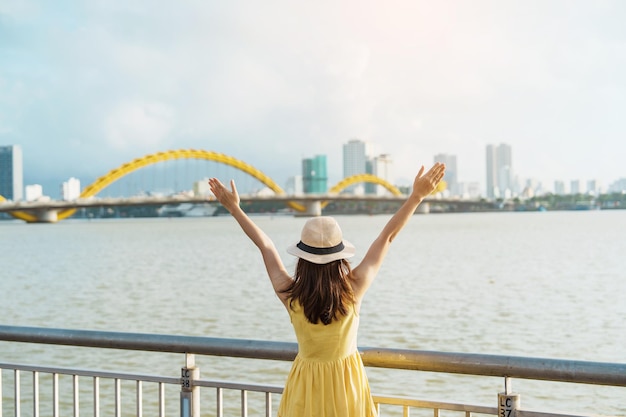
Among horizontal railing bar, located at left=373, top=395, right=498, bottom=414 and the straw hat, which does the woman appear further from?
horizontal railing bar, located at left=373, top=395, right=498, bottom=414

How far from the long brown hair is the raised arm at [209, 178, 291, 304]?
0.31 ft

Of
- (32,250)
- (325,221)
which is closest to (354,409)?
(325,221)

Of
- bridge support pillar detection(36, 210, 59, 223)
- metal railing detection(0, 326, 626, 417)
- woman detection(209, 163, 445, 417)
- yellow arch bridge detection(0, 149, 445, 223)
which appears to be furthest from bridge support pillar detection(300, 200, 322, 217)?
woman detection(209, 163, 445, 417)

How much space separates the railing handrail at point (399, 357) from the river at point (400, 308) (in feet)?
2.11

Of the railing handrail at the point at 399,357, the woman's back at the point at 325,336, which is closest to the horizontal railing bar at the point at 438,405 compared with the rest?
the railing handrail at the point at 399,357

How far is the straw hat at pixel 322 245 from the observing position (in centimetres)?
246

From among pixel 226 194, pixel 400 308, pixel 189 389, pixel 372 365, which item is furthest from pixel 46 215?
pixel 372 365

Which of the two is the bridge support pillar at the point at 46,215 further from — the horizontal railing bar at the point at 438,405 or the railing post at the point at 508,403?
the railing post at the point at 508,403

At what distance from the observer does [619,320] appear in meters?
16.6

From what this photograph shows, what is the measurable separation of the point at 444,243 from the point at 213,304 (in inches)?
1144

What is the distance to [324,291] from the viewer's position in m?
2.47

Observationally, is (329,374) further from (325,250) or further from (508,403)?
(508,403)

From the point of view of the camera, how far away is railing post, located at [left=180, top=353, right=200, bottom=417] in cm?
322

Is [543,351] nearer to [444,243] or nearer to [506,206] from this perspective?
[444,243]
